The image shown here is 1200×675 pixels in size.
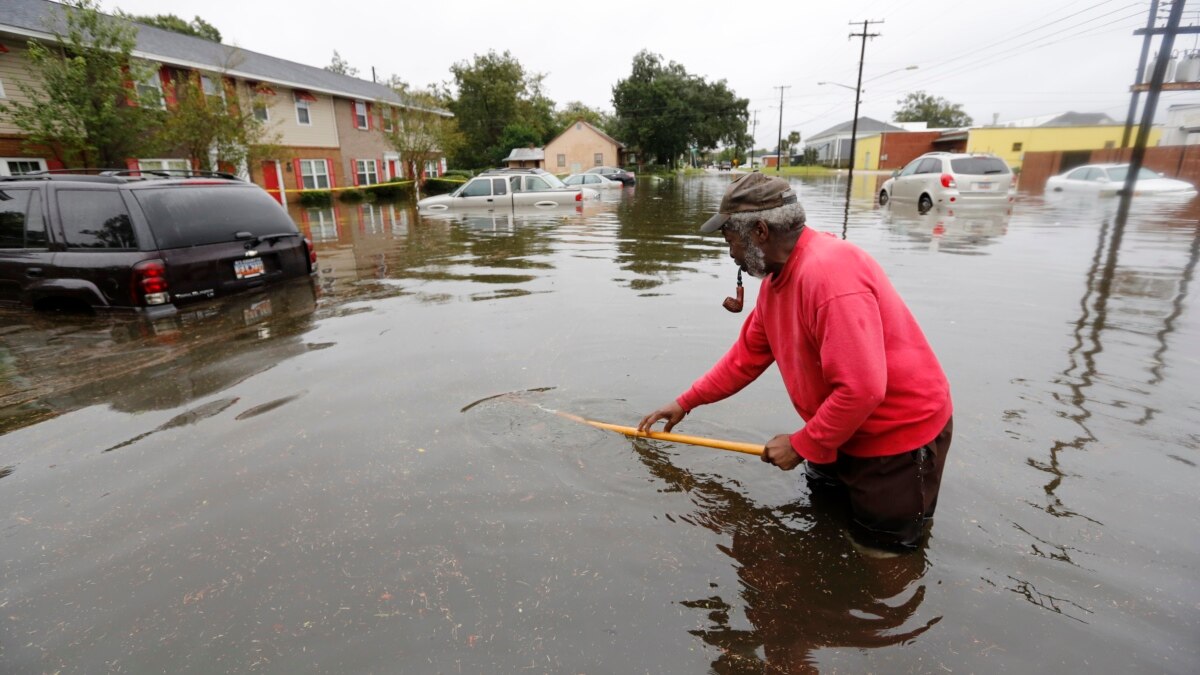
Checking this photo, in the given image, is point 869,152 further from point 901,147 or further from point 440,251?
point 440,251

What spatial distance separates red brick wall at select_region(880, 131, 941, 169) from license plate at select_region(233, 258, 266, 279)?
194 feet

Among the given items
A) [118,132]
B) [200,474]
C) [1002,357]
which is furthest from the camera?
[118,132]

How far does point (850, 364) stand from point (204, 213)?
20.2 feet

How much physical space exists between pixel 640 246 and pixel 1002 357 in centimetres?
755

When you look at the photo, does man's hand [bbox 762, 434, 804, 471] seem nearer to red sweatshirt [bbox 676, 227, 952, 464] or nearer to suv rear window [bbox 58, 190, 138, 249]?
red sweatshirt [bbox 676, 227, 952, 464]

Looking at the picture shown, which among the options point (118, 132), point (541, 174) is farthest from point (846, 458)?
point (118, 132)

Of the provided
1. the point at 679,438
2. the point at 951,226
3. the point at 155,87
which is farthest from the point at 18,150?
the point at 951,226

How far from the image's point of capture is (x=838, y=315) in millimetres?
2098

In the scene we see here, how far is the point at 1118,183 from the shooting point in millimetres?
18422

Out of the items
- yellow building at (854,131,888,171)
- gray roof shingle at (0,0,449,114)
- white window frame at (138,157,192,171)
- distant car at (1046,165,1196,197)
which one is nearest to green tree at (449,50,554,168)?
gray roof shingle at (0,0,449,114)

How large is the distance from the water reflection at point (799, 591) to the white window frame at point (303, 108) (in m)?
31.8

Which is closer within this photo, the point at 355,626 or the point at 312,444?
the point at 355,626

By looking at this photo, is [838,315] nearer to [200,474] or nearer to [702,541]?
[702,541]

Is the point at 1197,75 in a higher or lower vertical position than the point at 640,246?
higher
